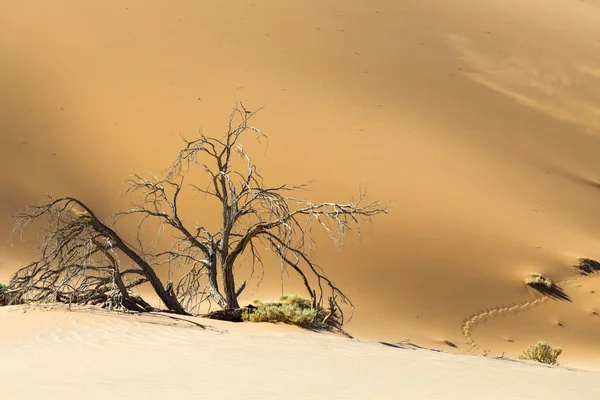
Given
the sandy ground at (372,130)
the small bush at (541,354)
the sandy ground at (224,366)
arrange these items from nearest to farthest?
1. the sandy ground at (224,366)
2. the small bush at (541,354)
3. the sandy ground at (372,130)

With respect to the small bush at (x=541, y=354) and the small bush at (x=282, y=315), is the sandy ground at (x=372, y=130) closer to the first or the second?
the small bush at (x=541, y=354)

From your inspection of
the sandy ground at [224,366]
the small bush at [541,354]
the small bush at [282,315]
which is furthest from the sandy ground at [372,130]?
the sandy ground at [224,366]

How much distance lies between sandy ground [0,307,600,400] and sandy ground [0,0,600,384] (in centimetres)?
575

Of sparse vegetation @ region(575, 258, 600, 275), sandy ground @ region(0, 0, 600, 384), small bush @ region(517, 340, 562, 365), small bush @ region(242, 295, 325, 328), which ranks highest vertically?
sandy ground @ region(0, 0, 600, 384)

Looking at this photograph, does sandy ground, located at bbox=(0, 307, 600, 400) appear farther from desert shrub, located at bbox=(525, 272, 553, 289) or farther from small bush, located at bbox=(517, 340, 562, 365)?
desert shrub, located at bbox=(525, 272, 553, 289)

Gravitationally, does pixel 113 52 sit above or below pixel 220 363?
above

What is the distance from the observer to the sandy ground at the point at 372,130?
55.0ft

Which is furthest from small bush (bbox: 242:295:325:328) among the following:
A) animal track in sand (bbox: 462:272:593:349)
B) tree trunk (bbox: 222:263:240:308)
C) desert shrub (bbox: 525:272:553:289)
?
desert shrub (bbox: 525:272:553:289)

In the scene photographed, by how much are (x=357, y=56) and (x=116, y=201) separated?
40.8 ft

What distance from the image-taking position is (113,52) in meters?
25.0

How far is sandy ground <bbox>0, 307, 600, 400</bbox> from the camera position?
6.36 meters

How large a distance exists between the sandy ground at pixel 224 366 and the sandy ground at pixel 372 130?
575 centimetres

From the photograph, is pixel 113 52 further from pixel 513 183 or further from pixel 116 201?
pixel 513 183

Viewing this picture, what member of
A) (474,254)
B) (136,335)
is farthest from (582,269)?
(136,335)
